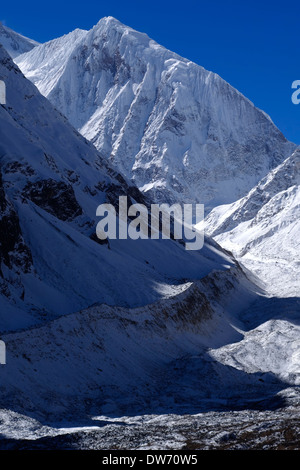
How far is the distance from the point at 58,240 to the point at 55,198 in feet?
48.9

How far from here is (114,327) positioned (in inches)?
2574

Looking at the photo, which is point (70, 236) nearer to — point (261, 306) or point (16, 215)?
point (16, 215)

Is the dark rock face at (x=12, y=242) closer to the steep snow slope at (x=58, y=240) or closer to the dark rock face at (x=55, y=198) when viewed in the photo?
the steep snow slope at (x=58, y=240)

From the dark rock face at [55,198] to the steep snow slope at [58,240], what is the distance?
0.12 m

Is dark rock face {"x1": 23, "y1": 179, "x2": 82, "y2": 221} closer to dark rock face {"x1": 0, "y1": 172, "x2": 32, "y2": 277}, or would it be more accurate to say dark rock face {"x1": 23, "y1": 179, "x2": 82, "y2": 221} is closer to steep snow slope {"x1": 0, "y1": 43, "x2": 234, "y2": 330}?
steep snow slope {"x1": 0, "y1": 43, "x2": 234, "y2": 330}

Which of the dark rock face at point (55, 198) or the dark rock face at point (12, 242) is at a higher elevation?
the dark rock face at point (55, 198)

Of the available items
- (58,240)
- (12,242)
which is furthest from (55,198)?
A: (12,242)

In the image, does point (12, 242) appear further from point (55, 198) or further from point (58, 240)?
point (55, 198)

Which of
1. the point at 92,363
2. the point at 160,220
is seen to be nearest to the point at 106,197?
the point at 160,220

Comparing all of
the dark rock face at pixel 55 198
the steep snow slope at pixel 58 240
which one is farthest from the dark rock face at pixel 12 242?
the dark rock face at pixel 55 198

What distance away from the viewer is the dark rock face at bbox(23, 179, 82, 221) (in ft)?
290

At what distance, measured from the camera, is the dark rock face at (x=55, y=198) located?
88.4 m

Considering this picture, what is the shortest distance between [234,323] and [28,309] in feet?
108

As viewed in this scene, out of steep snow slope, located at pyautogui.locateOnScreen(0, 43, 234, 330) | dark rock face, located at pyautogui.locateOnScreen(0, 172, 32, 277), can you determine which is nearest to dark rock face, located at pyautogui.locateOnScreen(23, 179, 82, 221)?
steep snow slope, located at pyautogui.locateOnScreen(0, 43, 234, 330)
